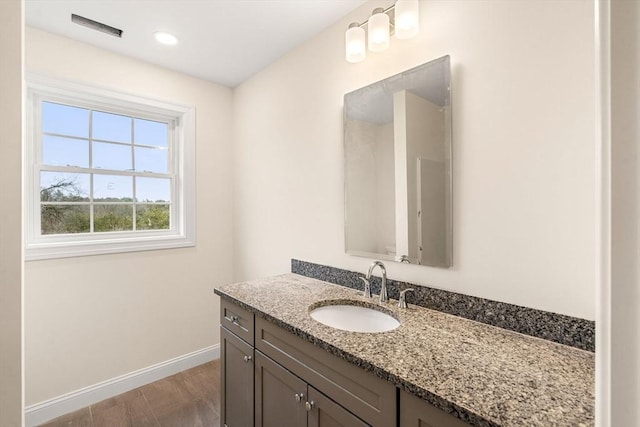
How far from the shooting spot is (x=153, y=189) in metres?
2.51

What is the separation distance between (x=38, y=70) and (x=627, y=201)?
277cm

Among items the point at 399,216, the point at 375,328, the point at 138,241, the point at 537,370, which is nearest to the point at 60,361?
the point at 138,241

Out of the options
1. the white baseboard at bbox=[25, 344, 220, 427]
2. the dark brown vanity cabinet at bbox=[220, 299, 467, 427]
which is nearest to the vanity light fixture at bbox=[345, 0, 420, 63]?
the dark brown vanity cabinet at bbox=[220, 299, 467, 427]

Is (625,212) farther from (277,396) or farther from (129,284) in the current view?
(129,284)

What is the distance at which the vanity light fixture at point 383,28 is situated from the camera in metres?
1.35

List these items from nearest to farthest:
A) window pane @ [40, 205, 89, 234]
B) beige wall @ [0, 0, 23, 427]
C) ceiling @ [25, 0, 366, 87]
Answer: beige wall @ [0, 0, 23, 427]
ceiling @ [25, 0, 366, 87]
window pane @ [40, 205, 89, 234]

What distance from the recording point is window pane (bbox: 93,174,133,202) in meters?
2.24

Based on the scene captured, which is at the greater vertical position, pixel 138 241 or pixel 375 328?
pixel 138 241

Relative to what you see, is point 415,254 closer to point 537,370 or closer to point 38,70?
point 537,370

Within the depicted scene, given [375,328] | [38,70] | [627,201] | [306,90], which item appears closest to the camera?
[627,201]

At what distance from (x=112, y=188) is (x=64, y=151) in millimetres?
375

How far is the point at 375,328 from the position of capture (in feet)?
4.69

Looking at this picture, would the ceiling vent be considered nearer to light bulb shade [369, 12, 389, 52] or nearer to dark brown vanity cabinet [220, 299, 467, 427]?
light bulb shade [369, 12, 389, 52]

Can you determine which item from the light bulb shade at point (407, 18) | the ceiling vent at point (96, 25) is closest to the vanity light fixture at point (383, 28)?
the light bulb shade at point (407, 18)
